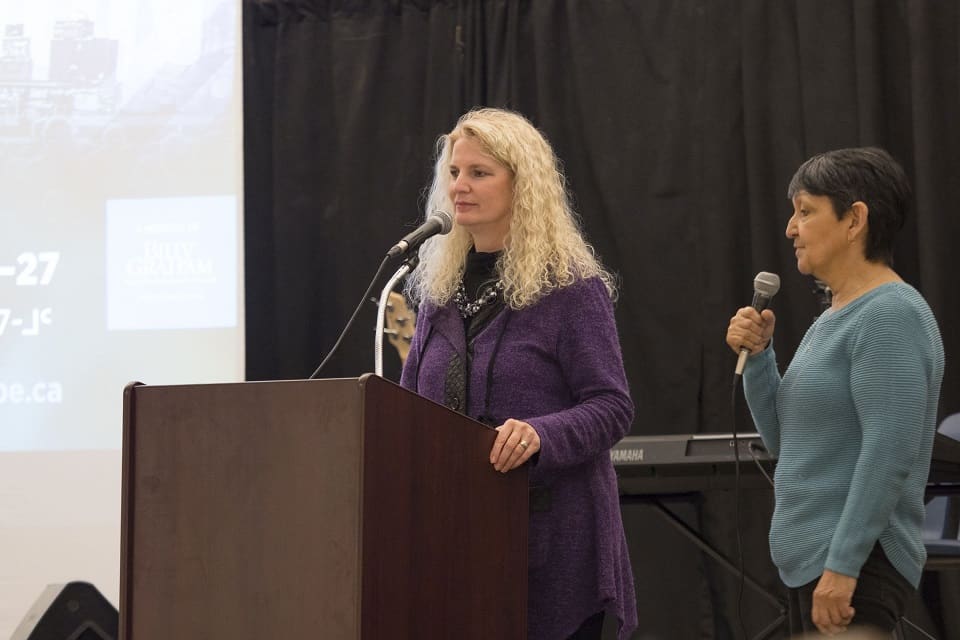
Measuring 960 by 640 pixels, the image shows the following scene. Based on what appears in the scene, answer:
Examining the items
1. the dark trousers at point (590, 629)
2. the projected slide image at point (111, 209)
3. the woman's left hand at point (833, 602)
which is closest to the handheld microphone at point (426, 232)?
the dark trousers at point (590, 629)

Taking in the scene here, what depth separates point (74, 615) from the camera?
2406 millimetres

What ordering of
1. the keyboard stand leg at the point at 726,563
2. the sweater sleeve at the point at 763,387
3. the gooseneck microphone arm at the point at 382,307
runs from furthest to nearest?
the keyboard stand leg at the point at 726,563
the sweater sleeve at the point at 763,387
the gooseneck microphone arm at the point at 382,307

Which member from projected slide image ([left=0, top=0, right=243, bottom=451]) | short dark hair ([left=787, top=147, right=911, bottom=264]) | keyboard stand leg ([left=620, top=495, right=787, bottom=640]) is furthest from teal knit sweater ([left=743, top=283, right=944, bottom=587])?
projected slide image ([left=0, top=0, right=243, bottom=451])

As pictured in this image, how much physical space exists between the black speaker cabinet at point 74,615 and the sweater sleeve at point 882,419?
144cm

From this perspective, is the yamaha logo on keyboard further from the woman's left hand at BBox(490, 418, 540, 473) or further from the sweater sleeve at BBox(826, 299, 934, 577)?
the woman's left hand at BBox(490, 418, 540, 473)

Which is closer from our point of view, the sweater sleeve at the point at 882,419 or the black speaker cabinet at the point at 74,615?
the sweater sleeve at the point at 882,419

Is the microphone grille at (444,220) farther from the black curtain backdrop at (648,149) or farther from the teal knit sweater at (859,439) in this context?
the black curtain backdrop at (648,149)

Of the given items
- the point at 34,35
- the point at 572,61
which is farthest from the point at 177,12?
the point at 572,61

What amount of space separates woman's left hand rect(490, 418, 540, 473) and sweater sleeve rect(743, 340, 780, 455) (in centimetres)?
60

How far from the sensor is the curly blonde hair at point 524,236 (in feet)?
6.75

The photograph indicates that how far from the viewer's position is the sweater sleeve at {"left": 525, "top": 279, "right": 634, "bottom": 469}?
6.15ft

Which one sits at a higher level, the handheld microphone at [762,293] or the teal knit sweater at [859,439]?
the handheld microphone at [762,293]

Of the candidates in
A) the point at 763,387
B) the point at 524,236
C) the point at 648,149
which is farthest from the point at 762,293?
the point at 648,149

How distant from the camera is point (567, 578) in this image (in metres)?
1.94
